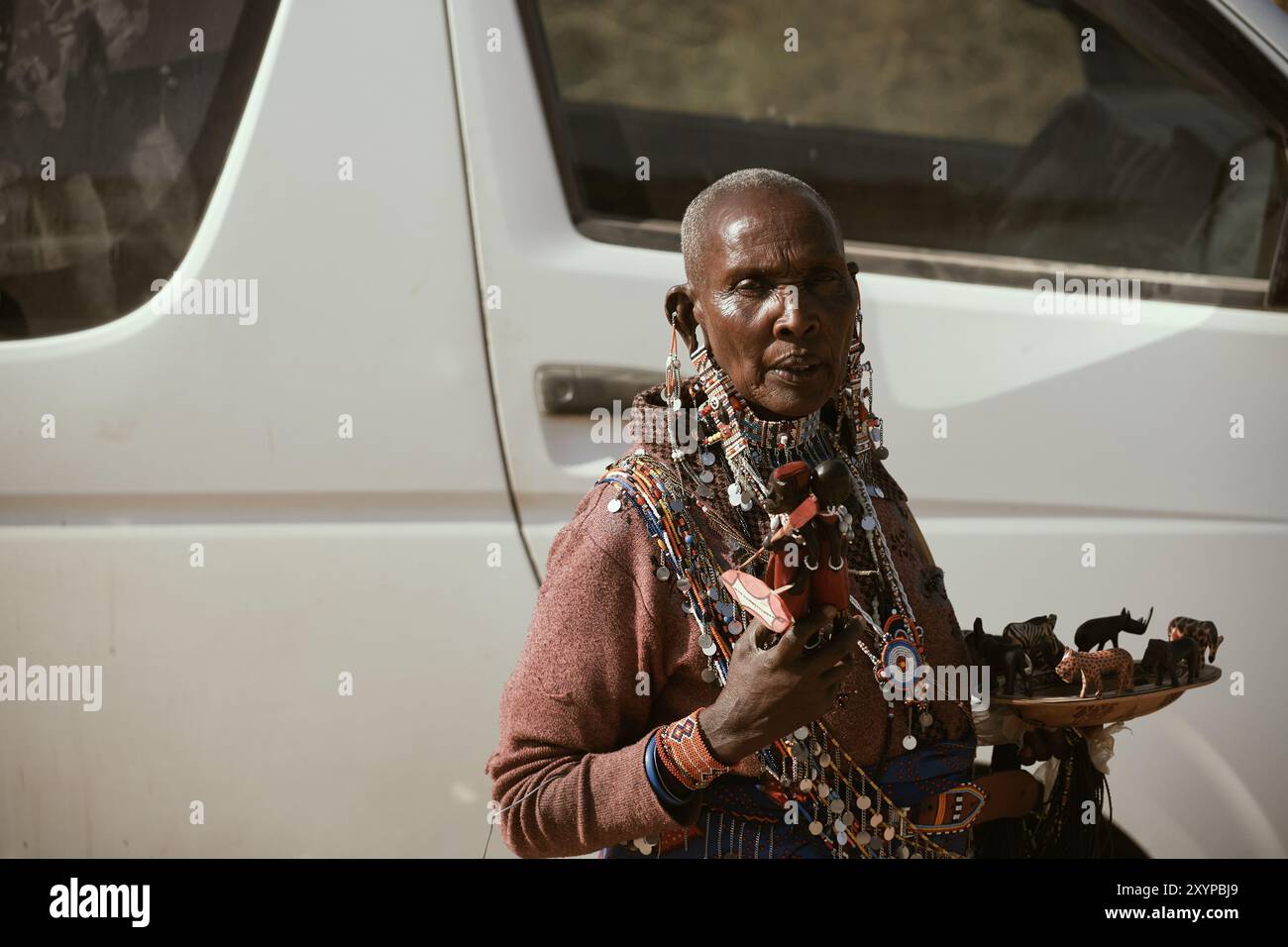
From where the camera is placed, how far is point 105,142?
2.20 meters

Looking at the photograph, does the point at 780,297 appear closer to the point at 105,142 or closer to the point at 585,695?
the point at 585,695

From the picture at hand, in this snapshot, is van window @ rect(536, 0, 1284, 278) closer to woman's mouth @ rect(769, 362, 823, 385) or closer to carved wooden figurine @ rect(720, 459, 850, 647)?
woman's mouth @ rect(769, 362, 823, 385)

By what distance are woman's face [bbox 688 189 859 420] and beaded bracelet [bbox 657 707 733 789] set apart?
1.22 ft

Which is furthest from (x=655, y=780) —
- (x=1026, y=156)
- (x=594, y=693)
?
(x=1026, y=156)

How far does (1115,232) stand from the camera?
2.49 m

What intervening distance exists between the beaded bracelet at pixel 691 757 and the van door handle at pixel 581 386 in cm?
88

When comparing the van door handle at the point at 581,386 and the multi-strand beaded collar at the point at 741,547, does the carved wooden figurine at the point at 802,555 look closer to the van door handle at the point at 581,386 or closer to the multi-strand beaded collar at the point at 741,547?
the multi-strand beaded collar at the point at 741,547

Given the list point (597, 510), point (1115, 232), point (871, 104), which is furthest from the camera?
point (871, 104)

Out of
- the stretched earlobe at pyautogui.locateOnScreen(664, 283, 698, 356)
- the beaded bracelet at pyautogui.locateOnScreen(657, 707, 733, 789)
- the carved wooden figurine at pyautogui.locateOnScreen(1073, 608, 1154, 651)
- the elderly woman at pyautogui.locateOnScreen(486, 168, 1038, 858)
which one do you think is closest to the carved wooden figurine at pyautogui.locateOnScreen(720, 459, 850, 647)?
the elderly woman at pyautogui.locateOnScreen(486, 168, 1038, 858)

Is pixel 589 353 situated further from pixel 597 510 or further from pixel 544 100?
pixel 597 510

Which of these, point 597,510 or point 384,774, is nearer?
point 597,510

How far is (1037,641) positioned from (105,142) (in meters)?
1.64

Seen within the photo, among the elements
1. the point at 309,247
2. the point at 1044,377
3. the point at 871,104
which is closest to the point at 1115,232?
the point at 1044,377
